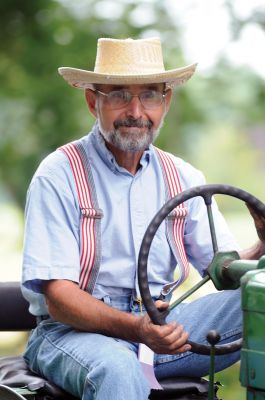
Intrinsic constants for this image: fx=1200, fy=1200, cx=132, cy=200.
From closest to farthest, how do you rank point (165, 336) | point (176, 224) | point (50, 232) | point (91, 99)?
point (165, 336) < point (50, 232) < point (176, 224) < point (91, 99)

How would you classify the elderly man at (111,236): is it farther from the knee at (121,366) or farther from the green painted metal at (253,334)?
the green painted metal at (253,334)

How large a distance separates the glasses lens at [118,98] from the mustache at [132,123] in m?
0.06

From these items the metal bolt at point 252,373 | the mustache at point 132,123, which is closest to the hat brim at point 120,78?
the mustache at point 132,123

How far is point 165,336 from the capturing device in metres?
3.46

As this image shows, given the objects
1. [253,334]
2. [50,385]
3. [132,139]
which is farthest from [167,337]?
[132,139]

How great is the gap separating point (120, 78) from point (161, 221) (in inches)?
29.6

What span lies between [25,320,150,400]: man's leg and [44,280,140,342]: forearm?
3 cm

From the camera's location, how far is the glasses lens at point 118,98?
4109 millimetres

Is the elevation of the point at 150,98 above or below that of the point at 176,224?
above

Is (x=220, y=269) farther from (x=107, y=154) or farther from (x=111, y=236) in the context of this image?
(x=107, y=154)

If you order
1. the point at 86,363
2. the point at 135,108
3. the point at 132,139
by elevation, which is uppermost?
the point at 135,108

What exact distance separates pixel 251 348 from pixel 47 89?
6.68 metres

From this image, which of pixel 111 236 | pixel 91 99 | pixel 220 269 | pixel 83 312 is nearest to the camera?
pixel 220 269

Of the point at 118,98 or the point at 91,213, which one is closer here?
the point at 91,213
